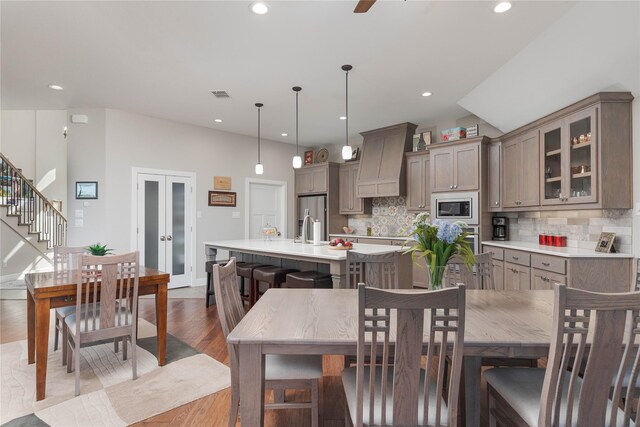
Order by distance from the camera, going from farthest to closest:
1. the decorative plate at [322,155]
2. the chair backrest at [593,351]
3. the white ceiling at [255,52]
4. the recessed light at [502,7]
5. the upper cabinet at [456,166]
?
the decorative plate at [322,155], the upper cabinet at [456,166], the white ceiling at [255,52], the recessed light at [502,7], the chair backrest at [593,351]

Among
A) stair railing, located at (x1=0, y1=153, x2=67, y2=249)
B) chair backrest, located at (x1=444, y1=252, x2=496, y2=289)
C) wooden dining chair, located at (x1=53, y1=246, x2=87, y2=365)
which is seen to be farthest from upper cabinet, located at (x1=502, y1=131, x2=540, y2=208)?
stair railing, located at (x1=0, y1=153, x2=67, y2=249)

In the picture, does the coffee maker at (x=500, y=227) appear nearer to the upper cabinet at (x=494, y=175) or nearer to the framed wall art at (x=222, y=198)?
the upper cabinet at (x=494, y=175)

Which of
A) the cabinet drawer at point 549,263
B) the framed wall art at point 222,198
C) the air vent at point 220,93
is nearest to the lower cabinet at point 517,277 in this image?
the cabinet drawer at point 549,263

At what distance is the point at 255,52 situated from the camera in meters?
3.20

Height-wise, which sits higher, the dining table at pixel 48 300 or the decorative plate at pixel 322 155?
the decorative plate at pixel 322 155

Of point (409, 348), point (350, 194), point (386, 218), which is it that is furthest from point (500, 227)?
point (409, 348)

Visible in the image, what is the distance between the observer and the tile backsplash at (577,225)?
10.2ft

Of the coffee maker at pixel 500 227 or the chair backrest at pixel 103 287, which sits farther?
the coffee maker at pixel 500 227

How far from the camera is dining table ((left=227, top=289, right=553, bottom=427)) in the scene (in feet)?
4.09

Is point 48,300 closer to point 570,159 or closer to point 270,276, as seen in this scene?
point 270,276

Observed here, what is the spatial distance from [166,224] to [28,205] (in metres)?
3.26

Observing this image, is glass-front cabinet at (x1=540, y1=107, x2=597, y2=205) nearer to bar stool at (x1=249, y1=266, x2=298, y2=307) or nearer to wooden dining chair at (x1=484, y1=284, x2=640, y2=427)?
wooden dining chair at (x1=484, y1=284, x2=640, y2=427)

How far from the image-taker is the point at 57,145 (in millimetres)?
8562

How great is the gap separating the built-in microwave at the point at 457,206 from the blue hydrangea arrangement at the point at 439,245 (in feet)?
10.9
